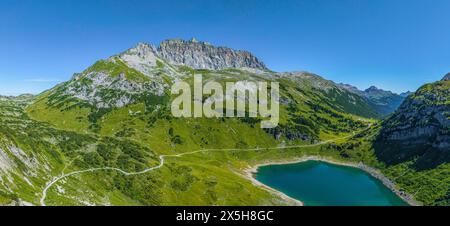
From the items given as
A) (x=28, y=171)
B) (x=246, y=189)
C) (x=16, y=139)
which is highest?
(x=16, y=139)

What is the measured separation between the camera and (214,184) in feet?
638
